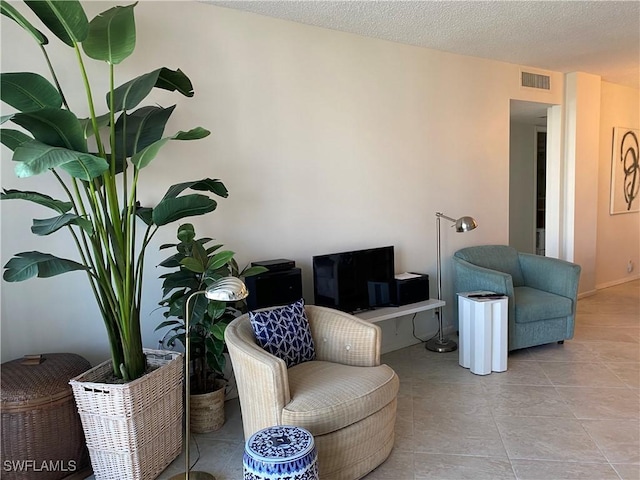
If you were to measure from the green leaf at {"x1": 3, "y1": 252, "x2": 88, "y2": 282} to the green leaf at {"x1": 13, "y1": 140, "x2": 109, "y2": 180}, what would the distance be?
1.53ft

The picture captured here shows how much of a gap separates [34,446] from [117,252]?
0.97m

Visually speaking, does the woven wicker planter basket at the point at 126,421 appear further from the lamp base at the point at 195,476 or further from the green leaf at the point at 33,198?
the green leaf at the point at 33,198

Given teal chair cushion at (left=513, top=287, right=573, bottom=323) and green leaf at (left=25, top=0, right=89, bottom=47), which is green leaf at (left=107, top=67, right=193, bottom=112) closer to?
green leaf at (left=25, top=0, right=89, bottom=47)

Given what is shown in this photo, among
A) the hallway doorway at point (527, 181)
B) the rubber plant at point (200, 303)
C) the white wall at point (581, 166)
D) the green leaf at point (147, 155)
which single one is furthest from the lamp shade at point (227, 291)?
the hallway doorway at point (527, 181)

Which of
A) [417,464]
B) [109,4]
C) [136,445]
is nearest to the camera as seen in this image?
[136,445]

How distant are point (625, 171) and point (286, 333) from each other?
588 cm

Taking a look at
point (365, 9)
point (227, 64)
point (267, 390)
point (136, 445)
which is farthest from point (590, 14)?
point (136, 445)

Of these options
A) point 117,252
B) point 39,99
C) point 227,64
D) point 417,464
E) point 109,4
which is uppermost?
point 109,4

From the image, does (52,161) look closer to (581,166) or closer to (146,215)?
(146,215)

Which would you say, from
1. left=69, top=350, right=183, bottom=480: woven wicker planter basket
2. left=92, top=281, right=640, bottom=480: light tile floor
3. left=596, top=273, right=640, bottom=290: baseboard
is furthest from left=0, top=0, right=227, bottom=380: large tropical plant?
left=596, top=273, right=640, bottom=290: baseboard

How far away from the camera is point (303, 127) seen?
11.7ft

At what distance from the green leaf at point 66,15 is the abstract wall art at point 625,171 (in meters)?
6.38

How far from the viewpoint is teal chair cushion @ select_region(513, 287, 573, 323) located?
3963 mm

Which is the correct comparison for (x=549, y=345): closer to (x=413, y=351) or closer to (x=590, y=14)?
(x=413, y=351)
